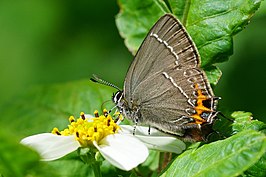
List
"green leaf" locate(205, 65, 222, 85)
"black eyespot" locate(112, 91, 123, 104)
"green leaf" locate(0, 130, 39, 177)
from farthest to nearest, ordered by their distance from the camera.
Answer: "black eyespot" locate(112, 91, 123, 104) < "green leaf" locate(205, 65, 222, 85) < "green leaf" locate(0, 130, 39, 177)

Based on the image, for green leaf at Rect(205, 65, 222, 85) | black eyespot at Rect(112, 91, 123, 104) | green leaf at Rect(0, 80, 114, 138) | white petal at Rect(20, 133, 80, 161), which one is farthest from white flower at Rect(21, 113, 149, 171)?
green leaf at Rect(205, 65, 222, 85)

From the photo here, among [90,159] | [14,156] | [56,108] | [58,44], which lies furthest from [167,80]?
[58,44]

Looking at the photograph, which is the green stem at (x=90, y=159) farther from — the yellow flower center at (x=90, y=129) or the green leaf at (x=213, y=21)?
the green leaf at (x=213, y=21)

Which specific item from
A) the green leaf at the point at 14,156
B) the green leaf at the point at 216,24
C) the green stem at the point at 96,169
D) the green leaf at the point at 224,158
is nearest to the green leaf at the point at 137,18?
the green leaf at the point at 216,24

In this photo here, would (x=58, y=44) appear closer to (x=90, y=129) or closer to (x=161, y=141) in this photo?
(x=90, y=129)

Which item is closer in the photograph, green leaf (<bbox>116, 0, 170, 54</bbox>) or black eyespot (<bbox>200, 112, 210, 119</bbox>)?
black eyespot (<bbox>200, 112, 210, 119</bbox>)

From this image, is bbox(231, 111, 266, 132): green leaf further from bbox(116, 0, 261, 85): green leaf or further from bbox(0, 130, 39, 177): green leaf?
bbox(0, 130, 39, 177): green leaf

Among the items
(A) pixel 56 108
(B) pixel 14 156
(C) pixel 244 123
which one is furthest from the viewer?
(A) pixel 56 108

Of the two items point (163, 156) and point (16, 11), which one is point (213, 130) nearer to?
point (163, 156)
